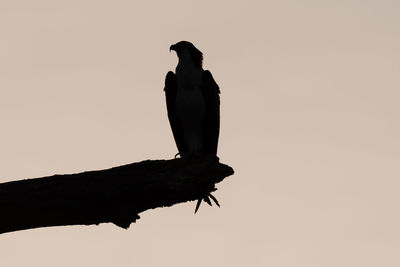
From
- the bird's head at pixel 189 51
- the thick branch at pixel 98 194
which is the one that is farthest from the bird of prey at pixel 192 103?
the thick branch at pixel 98 194

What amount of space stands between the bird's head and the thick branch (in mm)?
4714

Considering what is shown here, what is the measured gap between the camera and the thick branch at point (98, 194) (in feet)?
18.6

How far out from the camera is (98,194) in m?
5.84

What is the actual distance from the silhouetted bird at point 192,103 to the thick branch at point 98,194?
13.5ft

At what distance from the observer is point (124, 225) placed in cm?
597

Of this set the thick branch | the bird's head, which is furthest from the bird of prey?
the thick branch

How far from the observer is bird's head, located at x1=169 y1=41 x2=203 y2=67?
10.8m

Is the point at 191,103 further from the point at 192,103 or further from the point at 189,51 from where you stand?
the point at 189,51

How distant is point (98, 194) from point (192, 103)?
477cm

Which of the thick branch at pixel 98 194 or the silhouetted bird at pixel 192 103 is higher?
the silhouetted bird at pixel 192 103

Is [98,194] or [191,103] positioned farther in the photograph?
[191,103]

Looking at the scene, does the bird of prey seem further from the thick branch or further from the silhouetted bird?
the thick branch

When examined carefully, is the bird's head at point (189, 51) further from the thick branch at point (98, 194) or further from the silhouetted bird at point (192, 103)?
the thick branch at point (98, 194)

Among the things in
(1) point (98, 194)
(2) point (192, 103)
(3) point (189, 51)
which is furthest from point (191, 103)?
(1) point (98, 194)
